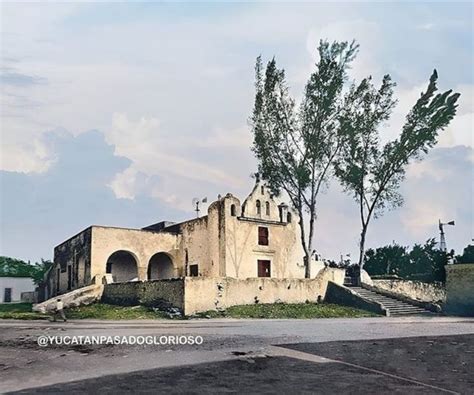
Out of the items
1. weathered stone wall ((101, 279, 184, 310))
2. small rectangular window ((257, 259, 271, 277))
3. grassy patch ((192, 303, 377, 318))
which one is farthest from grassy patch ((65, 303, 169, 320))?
small rectangular window ((257, 259, 271, 277))

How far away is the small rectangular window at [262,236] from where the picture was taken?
36719mm

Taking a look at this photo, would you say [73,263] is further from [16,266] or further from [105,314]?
[16,266]

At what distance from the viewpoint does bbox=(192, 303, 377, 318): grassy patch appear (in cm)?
2412

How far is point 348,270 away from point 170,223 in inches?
490

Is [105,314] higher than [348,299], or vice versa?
[348,299]

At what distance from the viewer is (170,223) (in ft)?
130

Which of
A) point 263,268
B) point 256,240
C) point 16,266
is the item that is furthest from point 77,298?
point 16,266

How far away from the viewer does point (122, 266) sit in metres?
36.8

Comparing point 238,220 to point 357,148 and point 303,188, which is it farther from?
point 357,148

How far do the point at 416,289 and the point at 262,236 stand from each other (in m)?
9.98

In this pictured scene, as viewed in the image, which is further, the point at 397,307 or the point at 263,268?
the point at 263,268

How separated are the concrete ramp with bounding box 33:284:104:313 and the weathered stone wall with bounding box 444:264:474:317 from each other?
17.6 metres

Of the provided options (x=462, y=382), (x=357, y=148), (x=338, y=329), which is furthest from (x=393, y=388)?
(x=357, y=148)

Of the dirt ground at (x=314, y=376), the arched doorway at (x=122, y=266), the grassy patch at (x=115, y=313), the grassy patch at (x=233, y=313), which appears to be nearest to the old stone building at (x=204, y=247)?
the arched doorway at (x=122, y=266)
